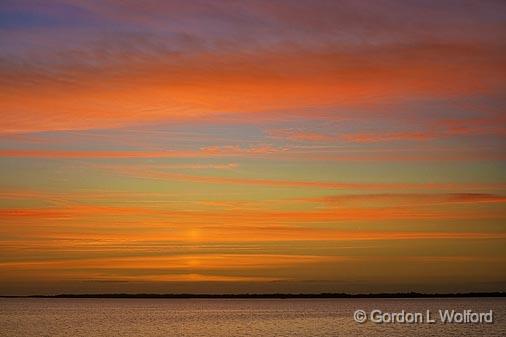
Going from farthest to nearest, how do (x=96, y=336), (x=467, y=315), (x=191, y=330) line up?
(x=467, y=315), (x=191, y=330), (x=96, y=336)

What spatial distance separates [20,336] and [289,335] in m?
36.0

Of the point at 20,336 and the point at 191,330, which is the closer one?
the point at 20,336

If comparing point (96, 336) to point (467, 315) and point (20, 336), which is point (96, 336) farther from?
point (467, 315)

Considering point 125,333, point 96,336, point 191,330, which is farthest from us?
point 191,330

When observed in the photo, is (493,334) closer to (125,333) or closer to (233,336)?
(233,336)

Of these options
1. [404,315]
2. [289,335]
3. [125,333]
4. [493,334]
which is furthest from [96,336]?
[404,315]

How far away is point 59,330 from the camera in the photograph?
11931 cm

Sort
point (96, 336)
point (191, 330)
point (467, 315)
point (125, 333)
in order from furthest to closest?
1. point (467, 315)
2. point (191, 330)
3. point (125, 333)
4. point (96, 336)

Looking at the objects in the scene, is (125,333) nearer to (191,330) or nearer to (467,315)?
(191,330)

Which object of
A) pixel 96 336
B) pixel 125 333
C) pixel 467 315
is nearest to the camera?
pixel 96 336

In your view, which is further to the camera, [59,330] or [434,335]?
[59,330]

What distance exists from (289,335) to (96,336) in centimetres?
2573

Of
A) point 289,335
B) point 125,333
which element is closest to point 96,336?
point 125,333

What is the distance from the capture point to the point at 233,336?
107 meters
